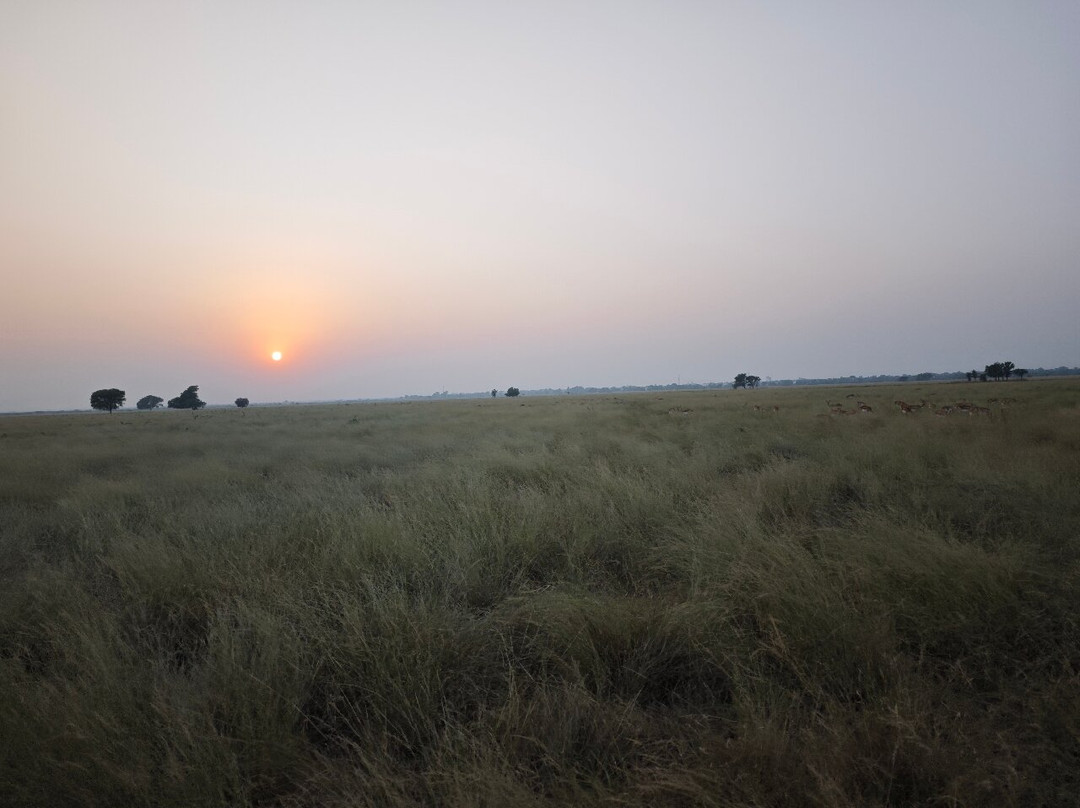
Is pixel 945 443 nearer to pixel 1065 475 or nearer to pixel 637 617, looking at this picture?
pixel 1065 475

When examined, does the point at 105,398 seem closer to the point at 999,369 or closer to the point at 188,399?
the point at 188,399

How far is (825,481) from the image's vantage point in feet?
21.0

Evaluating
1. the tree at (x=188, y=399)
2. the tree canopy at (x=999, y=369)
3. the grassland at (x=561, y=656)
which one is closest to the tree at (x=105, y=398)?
the tree at (x=188, y=399)

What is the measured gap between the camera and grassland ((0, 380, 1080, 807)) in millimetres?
1973

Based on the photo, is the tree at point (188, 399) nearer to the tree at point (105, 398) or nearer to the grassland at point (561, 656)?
the tree at point (105, 398)

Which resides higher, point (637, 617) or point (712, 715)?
point (637, 617)

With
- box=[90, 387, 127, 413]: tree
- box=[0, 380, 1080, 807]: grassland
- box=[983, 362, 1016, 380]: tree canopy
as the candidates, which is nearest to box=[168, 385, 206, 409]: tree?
box=[90, 387, 127, 413]: tree

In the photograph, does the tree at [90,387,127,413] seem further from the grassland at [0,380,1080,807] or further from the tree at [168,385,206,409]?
the grassland at [0,380,1080,807]

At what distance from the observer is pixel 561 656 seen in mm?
2838

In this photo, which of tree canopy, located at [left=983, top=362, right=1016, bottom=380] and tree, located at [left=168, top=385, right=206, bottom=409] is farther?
tree, located at [left=168, top=385, right=206, bottom=409]

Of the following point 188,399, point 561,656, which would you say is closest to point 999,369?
point 561,656

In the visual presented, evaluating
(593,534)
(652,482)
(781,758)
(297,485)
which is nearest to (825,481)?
(652,482)

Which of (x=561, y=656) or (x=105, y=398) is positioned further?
(x=105, y=398)

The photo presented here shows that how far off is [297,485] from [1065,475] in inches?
450
